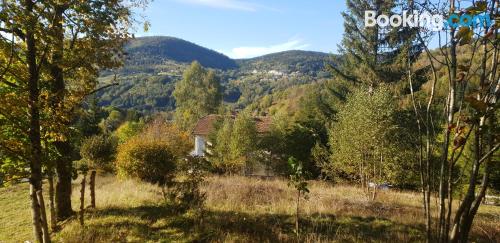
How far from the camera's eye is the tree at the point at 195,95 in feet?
182

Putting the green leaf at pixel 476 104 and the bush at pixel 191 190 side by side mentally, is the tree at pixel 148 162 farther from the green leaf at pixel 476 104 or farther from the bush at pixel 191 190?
the green leaf at pixel 476 104

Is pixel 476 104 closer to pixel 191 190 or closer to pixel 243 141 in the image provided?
pixel 191 190

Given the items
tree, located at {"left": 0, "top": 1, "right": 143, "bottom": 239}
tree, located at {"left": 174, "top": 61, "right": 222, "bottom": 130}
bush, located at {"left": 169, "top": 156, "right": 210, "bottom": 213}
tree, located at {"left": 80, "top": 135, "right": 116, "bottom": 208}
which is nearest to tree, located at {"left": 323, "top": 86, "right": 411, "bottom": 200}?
bush, located at {"left": 169, "top": 156, "right": 210, "bottom": 213}

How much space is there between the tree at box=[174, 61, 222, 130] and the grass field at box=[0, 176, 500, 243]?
141 feet

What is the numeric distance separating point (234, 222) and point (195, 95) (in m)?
48.6

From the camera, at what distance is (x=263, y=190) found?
1423cm

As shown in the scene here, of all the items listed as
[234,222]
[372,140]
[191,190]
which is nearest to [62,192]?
[191,190]

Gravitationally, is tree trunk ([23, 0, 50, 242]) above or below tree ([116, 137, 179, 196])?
above

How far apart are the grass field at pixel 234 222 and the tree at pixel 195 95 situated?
141 feet

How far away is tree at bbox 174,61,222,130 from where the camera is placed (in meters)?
55.6

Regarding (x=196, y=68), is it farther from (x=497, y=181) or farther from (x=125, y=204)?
(x=125, y=204)

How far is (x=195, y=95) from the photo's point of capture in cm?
5616

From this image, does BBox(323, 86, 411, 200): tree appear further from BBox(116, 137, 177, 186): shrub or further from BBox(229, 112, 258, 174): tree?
BBox(229, 112, 258, 174): tree

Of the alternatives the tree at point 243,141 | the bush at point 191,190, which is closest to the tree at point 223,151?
the tree at point 243,141
